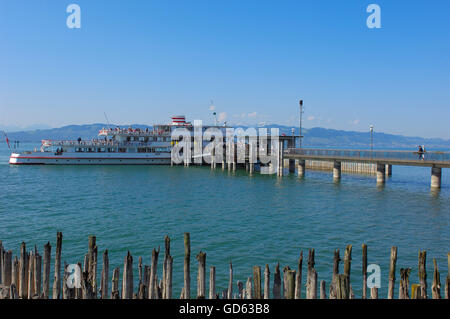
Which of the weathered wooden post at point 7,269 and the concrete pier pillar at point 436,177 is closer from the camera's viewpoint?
the weathered wooden post at point 7,269

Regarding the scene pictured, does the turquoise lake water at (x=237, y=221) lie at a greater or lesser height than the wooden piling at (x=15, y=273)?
lesser

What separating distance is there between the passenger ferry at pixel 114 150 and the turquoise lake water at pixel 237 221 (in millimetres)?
23848

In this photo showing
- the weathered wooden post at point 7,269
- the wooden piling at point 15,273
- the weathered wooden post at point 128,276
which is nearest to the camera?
the weathered wooden post at point 128,276

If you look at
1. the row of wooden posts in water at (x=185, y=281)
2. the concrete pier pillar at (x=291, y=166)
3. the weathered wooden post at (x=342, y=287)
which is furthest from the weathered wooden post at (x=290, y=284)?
the concrete pier pillar at (x=291, y=166)

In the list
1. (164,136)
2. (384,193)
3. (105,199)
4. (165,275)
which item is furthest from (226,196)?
Answer: (164,136)

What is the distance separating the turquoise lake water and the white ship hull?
76.9 feet

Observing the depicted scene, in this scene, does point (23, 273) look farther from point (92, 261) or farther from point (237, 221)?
point (237, 221)

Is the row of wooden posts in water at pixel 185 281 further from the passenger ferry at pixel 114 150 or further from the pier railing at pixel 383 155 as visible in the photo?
the passenger ferry at pixel 114 150

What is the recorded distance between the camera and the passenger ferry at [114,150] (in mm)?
64625

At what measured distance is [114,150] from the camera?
68000 millimetres

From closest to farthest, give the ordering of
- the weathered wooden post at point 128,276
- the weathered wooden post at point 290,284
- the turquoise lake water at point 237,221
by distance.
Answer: the weathered wooden post at point 290,284 → the weathered wooden post at point 128,276 → the turquoise lake water at point 237,221

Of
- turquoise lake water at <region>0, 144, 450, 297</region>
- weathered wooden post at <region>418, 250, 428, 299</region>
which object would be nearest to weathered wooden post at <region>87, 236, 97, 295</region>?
turquoise lake water at <region>0, 144, 450, 297</region>

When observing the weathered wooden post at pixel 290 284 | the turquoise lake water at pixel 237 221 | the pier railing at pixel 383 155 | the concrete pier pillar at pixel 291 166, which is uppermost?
the pier railing at pixel 383 155
